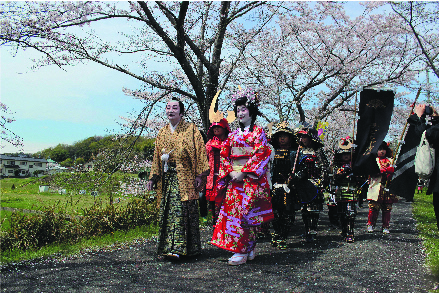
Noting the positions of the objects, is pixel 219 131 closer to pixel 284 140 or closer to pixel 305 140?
pixel 284 140

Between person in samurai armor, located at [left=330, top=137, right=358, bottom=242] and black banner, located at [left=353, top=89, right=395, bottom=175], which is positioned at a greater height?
black banner, located at [left=353, top=89, right=395, bottom=175]

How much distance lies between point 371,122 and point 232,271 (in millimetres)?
3270

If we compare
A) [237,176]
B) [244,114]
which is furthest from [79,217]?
[244,114]

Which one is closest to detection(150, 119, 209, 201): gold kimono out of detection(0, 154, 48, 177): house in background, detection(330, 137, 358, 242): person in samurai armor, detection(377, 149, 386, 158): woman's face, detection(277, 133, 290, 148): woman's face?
detection(277, 133, 290, 148): woman's face

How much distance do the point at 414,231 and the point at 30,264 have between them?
8176 mm

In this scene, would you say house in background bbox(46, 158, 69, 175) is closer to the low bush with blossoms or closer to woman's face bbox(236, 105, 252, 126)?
the low bush with blossoms

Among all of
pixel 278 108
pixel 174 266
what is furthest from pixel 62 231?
pixel 278 108

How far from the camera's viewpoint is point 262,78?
15430mm

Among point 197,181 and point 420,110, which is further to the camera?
point 197,181

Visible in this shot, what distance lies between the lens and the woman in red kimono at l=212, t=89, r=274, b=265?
4676 mm

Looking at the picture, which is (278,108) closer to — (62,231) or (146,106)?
(146,106)

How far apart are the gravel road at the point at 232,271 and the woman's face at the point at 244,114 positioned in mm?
Result: 2182

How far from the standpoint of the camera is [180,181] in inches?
192

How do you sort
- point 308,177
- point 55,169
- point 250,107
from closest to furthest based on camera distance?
point 250,107, point 308,177, point 55,169
